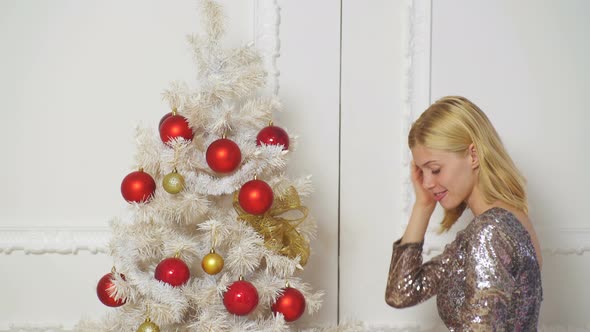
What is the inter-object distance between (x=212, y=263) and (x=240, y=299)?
138 millimetres

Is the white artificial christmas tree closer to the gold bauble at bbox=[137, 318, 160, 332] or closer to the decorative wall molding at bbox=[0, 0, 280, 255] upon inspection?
the gold bauble at bbox=[137, 318, 160, 332]

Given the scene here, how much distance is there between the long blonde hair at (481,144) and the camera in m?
1.79

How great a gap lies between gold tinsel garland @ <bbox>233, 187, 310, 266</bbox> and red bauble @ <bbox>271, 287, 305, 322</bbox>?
145 millimetres

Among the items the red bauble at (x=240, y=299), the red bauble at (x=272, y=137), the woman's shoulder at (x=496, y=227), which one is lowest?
the red bauble at (x=240, y=299)

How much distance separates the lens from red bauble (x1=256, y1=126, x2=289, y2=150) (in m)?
2.08

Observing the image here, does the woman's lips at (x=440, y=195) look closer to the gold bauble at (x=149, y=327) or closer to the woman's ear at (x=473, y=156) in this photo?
the woman's ear at (x=473, y=156)

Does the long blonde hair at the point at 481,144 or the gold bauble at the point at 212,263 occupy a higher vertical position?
the long blonde hair at the point at 481,144

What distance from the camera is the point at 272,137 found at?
2.08m

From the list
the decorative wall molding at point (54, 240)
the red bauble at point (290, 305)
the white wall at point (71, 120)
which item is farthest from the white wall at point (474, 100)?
the decorative wall molding at point (54, 240)

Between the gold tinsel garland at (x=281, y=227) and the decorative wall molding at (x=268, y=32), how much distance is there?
2.21 ft

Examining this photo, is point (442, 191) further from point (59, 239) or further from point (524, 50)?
point (59, 239)

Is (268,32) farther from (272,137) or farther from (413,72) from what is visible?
(272,137)

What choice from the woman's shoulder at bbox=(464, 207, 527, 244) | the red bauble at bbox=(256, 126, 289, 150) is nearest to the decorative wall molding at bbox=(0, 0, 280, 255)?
the red bauble at bbox=(256, 126, 289, 150)

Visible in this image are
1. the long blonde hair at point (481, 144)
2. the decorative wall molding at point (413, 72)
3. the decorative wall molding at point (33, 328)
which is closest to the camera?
the long blonde hair at point (481, 144)
